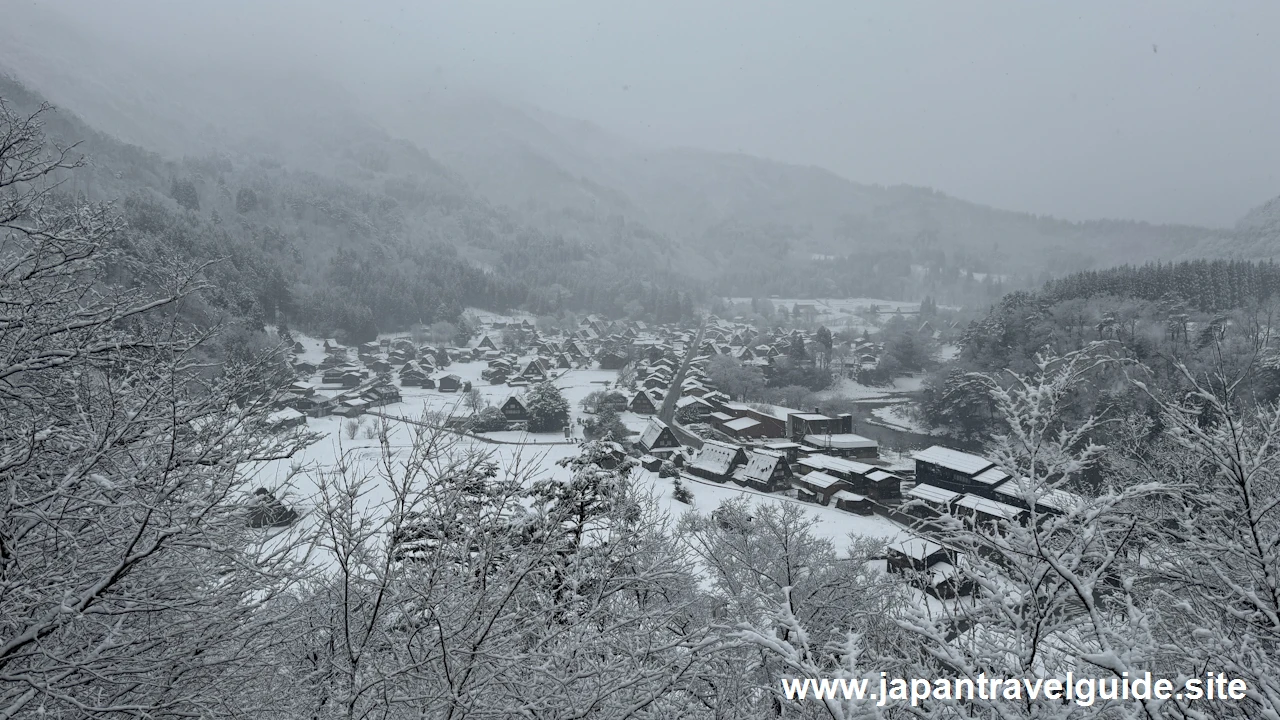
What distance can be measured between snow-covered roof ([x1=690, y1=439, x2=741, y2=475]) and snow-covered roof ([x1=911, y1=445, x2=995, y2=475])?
7.06m

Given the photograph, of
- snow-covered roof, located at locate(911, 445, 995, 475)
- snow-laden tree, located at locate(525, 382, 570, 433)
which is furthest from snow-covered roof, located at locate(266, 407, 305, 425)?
snow-covered roof, located at locate(911, 445, 995, 475)

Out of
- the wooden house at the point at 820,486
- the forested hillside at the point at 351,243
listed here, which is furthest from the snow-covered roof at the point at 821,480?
the forested hillside at the point at 351,243

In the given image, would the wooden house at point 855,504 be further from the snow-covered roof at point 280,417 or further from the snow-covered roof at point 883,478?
the snow-covered roof at point 280,417

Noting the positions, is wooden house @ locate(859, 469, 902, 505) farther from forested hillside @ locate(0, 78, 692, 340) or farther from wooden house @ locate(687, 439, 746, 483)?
forested hillside @ locate(0, 78, 692, 340)

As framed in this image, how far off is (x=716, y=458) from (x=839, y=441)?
7.18 metres

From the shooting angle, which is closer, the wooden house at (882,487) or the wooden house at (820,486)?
the wooden house at (820,486)

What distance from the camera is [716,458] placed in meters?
23.8

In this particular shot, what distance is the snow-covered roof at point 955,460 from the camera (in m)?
20.5

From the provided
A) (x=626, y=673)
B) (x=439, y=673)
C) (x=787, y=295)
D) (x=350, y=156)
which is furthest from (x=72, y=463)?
(x=350, y=156)

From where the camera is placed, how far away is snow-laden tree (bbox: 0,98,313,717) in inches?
95.3

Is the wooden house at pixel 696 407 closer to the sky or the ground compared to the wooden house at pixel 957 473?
closer to the ground

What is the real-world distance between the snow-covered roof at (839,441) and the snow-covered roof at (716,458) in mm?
5570

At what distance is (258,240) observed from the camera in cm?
6569

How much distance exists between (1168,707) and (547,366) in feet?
149
